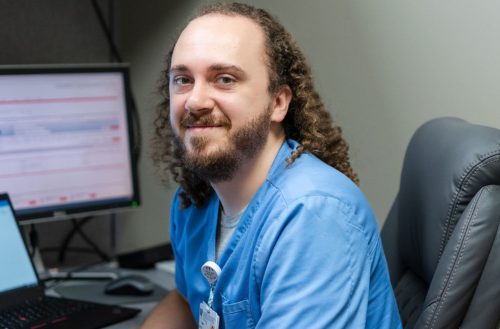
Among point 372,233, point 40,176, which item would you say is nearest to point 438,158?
point 372,233

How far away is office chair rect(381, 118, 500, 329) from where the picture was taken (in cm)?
68

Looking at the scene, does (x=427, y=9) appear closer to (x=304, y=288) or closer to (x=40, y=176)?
(x=304, y=288)

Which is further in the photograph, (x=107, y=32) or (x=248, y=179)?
(x=107, y=32)

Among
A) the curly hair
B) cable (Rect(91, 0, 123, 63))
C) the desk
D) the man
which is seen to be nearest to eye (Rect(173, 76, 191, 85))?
the man

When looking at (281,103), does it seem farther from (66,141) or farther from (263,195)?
(66,141)

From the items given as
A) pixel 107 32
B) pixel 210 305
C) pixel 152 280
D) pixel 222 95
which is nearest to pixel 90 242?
pixel 152 280

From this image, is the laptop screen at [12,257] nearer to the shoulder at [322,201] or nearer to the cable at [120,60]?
the cable at [120,60]

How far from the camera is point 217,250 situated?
0.91 metres

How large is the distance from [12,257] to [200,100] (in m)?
0.56

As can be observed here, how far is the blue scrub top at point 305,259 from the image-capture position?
2.11 ft

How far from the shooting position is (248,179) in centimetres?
87

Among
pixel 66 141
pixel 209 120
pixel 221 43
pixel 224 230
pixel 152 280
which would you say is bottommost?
pixel 152 280

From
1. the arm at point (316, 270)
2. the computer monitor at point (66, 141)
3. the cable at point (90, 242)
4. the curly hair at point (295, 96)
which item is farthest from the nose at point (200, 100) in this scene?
the cable at point (90, 242)

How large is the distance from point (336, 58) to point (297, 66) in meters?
0.26
